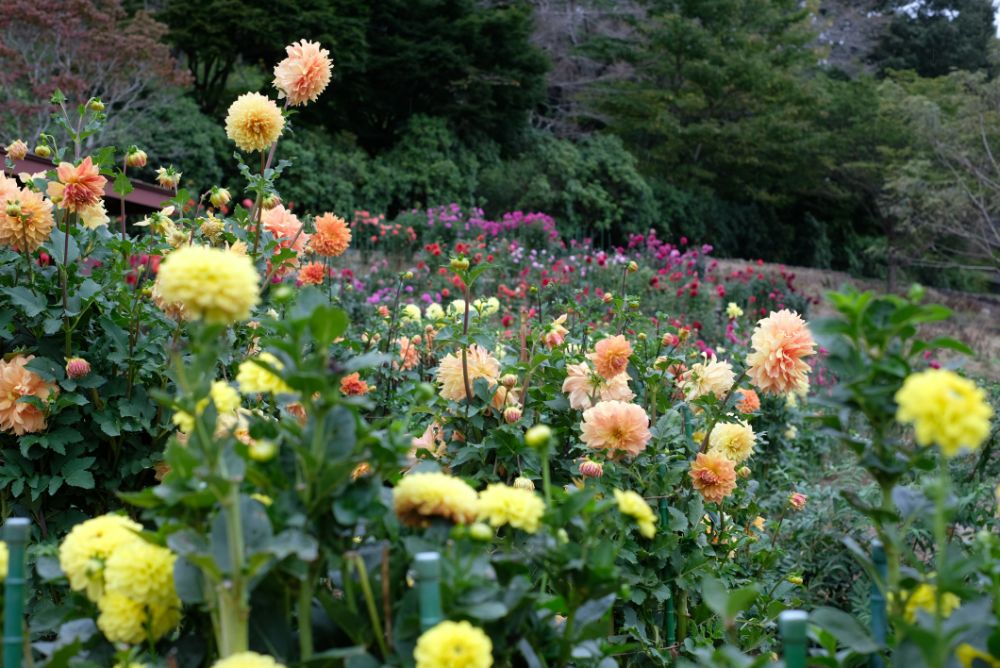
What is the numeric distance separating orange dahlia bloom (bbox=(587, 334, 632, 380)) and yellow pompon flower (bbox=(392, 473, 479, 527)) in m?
0.73

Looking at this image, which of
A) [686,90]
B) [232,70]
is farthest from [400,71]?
[686,90]

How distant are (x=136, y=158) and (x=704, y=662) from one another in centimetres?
136

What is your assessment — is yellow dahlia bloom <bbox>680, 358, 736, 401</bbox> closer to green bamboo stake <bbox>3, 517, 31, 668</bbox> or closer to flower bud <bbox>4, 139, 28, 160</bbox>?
green bamboo stake <bbox>3, 517, 31, 668</bbox>

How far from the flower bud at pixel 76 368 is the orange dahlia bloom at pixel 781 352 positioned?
105 centimetres

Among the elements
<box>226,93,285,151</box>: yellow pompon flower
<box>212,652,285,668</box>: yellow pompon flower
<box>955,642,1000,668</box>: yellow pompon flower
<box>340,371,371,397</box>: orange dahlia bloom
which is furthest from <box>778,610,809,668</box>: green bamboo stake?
<box>226,93,285,151</box>: yellow pompon flower

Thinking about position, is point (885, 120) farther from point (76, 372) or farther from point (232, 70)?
point (76, 372)

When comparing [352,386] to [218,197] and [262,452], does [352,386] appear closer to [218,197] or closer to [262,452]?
[218,197]

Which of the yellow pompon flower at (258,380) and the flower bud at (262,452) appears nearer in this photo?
the flower bud at (262,452)

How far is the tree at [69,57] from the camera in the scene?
725 centimetres

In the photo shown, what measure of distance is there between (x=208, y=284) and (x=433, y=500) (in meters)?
0.26

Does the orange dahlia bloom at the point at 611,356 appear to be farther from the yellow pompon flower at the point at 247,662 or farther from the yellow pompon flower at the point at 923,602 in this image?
the yellow pompon flower at the point at 247,662

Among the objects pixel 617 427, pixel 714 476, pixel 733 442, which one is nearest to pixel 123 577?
pixel 617 427

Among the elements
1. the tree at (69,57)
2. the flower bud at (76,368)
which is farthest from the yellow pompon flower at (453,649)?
the tree at (69,57)

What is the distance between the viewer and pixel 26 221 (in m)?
1.43
